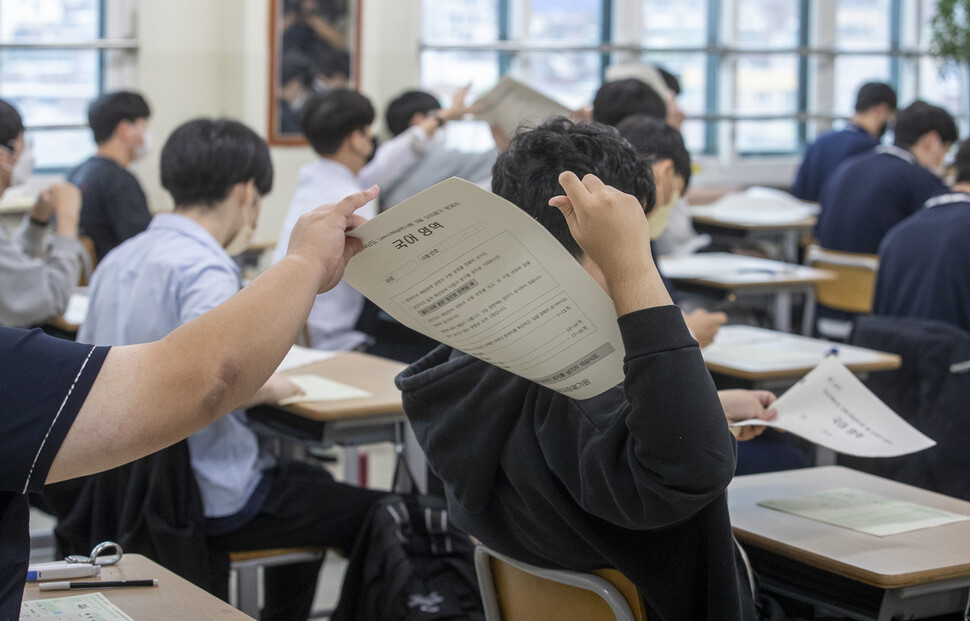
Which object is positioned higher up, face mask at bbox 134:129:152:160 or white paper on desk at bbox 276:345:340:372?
Result: face mask at bbox 134:129:152:160

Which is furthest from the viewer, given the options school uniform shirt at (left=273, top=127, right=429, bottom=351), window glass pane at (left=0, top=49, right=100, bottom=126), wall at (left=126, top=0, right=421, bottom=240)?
wall at (left=126, top=0, right=421, bottom=240)

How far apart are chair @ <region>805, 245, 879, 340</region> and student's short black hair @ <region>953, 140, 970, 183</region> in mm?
1051

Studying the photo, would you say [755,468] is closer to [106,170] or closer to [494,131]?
[494,131]

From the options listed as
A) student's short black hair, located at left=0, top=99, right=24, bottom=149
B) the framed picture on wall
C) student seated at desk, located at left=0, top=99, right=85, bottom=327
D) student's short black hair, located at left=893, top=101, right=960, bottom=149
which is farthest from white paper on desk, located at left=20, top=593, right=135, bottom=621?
the framed picture on wall

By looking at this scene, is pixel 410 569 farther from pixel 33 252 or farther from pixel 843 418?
pixel 33 252

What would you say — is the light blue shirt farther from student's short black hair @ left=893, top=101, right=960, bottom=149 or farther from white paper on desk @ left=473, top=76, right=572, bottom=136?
student's short black hair @ left=893, top=101, right=960, bottom=149

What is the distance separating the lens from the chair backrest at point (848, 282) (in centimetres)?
484

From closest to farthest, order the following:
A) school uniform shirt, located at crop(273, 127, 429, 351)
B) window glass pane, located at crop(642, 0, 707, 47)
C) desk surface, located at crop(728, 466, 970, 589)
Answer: desk surface, located at crop(728, 466, 970, 589) → school uniform shirt, located at crop(273, 127, 429, 351) → window glass pane, located at crop(642, 0, 707, 47)

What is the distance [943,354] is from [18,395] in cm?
249

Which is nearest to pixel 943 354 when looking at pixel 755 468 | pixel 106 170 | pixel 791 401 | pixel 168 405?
pixel 755 468

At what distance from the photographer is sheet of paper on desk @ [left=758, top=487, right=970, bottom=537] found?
174cm

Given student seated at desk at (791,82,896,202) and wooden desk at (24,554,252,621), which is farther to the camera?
student seated at desk at (791,82,896,202)

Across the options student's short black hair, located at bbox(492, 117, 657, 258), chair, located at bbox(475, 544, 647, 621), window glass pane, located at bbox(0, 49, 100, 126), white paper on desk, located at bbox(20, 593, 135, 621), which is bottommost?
chair, located at bbox(475, 544, 647, 621)

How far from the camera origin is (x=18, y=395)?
0.92 metres
